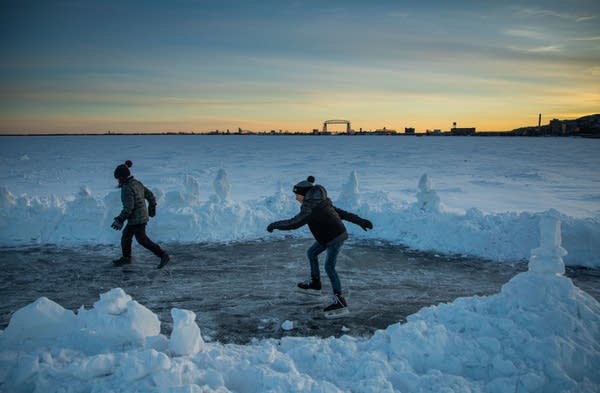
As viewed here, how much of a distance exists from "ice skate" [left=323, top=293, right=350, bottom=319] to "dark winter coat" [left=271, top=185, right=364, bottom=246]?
81 centimetres

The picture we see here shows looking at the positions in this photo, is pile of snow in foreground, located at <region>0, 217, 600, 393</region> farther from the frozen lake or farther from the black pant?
the black pant

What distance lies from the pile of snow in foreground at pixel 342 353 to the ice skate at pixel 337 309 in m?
1.17

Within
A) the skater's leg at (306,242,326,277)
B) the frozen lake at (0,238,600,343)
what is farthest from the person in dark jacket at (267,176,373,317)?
the frozen lake at (0,238,600,343)

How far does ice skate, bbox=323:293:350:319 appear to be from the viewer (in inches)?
222

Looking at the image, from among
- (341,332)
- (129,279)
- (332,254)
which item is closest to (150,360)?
(341,332)

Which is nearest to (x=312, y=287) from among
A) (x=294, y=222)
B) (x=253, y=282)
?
(x=253, y=282)

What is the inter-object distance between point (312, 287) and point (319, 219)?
4.48 feet

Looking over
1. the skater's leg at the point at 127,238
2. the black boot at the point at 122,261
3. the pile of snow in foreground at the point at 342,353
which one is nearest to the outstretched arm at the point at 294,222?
the pile of snow in foreground at the point at 342,353

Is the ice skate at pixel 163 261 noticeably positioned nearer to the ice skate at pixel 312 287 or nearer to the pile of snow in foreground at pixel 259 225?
the pile of snow in foreground at pixel 259 225

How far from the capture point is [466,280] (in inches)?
284

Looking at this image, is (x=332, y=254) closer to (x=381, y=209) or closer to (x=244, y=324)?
(x=244, y=324)

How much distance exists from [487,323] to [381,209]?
6.88 m

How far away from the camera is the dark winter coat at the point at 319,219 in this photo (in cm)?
558

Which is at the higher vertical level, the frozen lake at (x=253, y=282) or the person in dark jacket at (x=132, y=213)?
the person in dark jacket at (x=132, y=213)
